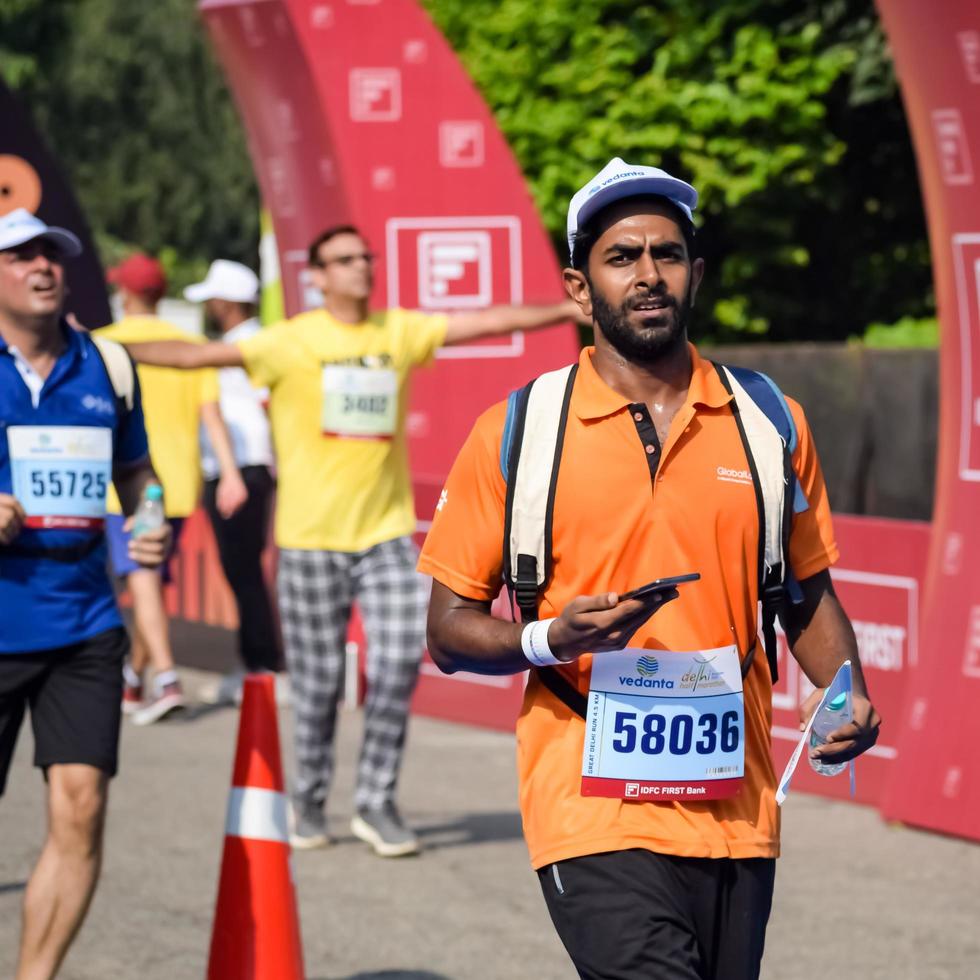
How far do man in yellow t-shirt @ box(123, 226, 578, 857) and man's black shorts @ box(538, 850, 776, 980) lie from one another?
13.0 ft

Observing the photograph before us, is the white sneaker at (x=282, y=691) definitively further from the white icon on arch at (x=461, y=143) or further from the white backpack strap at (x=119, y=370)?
the white backpack strap at (x=119, y=370)

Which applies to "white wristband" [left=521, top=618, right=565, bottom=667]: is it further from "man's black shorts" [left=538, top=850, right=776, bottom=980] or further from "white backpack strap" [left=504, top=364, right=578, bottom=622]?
"man's black shorts" [left=538, top=850, right=776, bottom=980]

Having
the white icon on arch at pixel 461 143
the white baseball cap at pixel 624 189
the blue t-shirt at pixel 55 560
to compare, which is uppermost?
the white baseball cap at pixel 624 189

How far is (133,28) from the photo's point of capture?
47062 mm

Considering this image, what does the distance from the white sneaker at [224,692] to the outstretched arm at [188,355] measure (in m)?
3.81

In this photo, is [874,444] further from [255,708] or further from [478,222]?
[255,708]

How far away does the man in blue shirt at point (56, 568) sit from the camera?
5.23 metres

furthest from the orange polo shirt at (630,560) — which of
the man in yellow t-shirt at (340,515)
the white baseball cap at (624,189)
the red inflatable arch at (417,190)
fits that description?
the red inflatable arch at (417,190)

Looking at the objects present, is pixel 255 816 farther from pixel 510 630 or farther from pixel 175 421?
pixel 175 421

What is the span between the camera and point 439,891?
711cm

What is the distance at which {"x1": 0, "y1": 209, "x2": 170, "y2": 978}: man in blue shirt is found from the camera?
5230 mm

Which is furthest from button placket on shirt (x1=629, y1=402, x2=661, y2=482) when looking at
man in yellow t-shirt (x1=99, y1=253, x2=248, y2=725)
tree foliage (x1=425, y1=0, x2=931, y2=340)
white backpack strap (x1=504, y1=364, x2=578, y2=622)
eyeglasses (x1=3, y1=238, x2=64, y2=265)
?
tree foliage (x1=425, y1=0, x2=931, y2=340)

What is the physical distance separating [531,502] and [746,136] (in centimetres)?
1728

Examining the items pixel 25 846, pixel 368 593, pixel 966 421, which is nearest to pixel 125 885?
pixel 25 846
